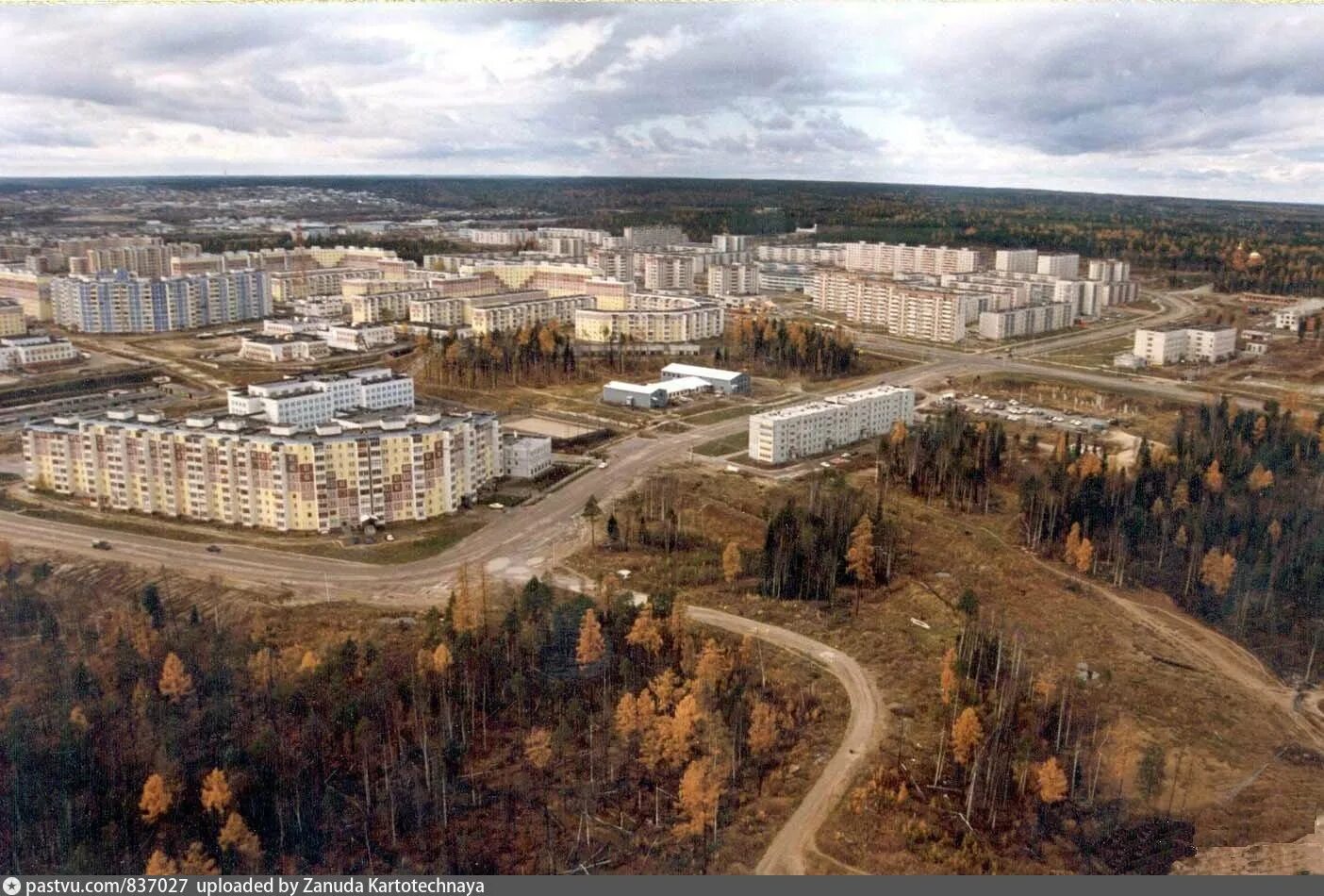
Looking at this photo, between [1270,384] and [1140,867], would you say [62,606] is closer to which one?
[1140,867]

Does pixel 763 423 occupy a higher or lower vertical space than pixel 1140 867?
higher

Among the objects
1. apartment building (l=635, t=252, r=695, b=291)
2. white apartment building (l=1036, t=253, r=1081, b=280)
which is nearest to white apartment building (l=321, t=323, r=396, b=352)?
apartment building (l=635, t=252, r=695, b=291)

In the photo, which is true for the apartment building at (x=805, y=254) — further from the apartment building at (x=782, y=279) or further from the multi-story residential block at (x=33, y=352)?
the multi-story residential block at (x=33, y=352)

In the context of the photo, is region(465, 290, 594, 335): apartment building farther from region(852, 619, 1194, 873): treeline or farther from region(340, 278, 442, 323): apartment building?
region(852, 619, 1194, 873): treeline

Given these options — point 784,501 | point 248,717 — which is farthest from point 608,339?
point 248,717

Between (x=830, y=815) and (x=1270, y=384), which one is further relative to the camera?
(x=1270, y=384)

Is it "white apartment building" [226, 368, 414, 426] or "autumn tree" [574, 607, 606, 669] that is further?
"white apartment building" [226, 368, 414, 426]

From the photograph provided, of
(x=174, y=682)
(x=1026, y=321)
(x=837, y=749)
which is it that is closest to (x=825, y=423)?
(x=837, y=749)

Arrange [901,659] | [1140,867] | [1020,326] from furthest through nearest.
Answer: [1020,326] → [901,659] → [1140,867]
